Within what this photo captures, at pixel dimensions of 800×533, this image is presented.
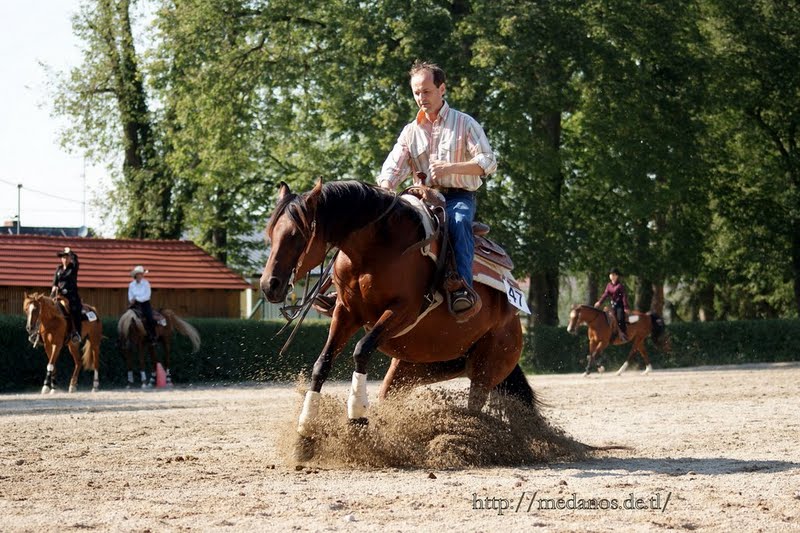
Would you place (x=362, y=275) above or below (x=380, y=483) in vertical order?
above

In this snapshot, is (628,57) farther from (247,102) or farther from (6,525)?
(6,525)

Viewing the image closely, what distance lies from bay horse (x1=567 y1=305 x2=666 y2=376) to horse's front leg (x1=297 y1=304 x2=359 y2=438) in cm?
2217

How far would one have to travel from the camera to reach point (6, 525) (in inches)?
245

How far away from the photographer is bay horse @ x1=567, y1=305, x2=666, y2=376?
101 ft

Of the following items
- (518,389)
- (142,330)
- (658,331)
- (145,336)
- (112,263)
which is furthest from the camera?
(658,331)

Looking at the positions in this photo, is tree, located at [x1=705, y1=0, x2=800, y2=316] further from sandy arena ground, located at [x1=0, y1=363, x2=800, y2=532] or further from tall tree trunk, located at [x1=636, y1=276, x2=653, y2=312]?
sandy arena ground, located at [x1=0, y1=363, x2=800, y2=532]

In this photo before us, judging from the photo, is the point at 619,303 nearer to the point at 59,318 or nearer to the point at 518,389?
the point at 59,318

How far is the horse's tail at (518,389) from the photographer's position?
33.8ft

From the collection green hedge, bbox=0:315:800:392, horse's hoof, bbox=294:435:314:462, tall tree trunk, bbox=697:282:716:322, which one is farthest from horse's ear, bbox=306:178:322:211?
tall tree trunk, bbox=697:282:716:322

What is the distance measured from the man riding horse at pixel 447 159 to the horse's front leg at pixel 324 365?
0.51m

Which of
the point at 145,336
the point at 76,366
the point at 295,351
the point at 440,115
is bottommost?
the point at 76,366

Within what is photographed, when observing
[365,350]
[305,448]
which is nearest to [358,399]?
[365,350]

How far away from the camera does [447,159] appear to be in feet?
31.1

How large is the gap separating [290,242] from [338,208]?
21.6 inches
